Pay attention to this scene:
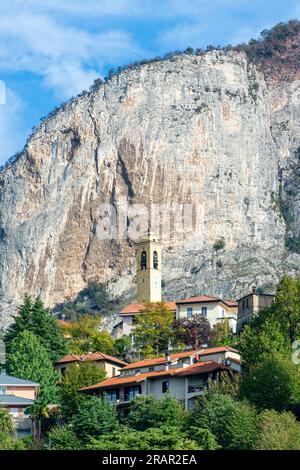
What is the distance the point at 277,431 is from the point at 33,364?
91.2 ft

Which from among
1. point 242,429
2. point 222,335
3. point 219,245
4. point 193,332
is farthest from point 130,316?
point 242,429

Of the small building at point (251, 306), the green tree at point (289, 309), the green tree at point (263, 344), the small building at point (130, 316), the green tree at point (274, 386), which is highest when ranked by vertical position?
the small building at point (130, 316)

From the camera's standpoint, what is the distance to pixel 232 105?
181250 mm

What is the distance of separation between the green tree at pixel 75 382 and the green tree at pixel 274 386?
1112 centimetres

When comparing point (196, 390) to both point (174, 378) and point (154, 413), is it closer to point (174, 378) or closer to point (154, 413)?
point (174, 378)

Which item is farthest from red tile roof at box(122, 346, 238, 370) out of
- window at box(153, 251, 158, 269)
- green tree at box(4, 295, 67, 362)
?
window at box(153, 251, 158, 269)

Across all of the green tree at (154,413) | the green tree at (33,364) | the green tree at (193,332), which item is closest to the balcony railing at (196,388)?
the green tree at (154,413)

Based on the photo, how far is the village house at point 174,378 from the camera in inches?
3137

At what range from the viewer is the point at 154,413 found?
7156 cm

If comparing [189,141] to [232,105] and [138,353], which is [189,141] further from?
[138,353]

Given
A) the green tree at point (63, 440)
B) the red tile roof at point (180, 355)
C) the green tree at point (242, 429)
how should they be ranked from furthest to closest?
1. the red tile roof at point (180, 355)
2. the green tree at point (63, 440)
3. the green tree at point (242, 429)

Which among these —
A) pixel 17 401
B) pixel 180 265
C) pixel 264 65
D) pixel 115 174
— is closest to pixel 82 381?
pixel 17 401

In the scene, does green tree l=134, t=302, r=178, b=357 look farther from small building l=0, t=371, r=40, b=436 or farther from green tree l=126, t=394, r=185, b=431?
green tree l=126, t=394, r=185, b=431

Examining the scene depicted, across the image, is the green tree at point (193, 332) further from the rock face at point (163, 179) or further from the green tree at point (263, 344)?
the rock face at point (163, 179)
